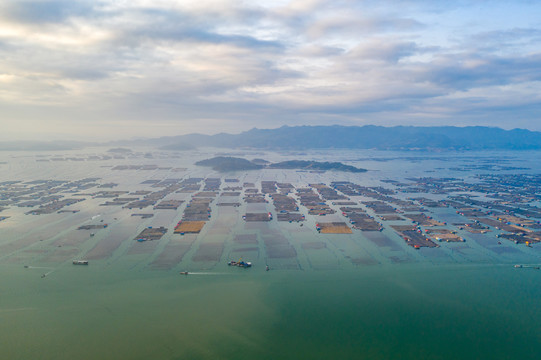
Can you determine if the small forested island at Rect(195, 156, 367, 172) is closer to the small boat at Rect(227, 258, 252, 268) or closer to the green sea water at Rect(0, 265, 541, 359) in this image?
the small boat at Rect(227, 258, 252, 268)

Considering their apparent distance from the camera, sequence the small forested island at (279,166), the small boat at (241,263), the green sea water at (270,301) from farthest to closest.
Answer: the small forested island at (279,166) → the small boat at (241,263) → the green sea water at (270,301)

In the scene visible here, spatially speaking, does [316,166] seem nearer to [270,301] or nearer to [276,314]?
[270,301]

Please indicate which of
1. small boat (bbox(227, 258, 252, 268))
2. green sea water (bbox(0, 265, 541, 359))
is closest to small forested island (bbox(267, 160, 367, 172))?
green sea water (bbox(0, 265, 541, 359))

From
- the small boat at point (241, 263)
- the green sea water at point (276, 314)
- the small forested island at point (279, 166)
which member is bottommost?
the green sea water at point (276, 314)

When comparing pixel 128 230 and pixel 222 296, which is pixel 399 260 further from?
pixel 128 230

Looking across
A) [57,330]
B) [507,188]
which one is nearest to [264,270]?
[57,330]

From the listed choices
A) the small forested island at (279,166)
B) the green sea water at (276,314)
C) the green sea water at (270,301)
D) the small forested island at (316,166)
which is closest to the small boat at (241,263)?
the green sea water at (270,301)

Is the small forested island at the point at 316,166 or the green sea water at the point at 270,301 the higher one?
the small forested island at the point at 316,166

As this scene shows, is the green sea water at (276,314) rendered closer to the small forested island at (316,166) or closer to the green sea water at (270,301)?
the green sea water at (270,301)
